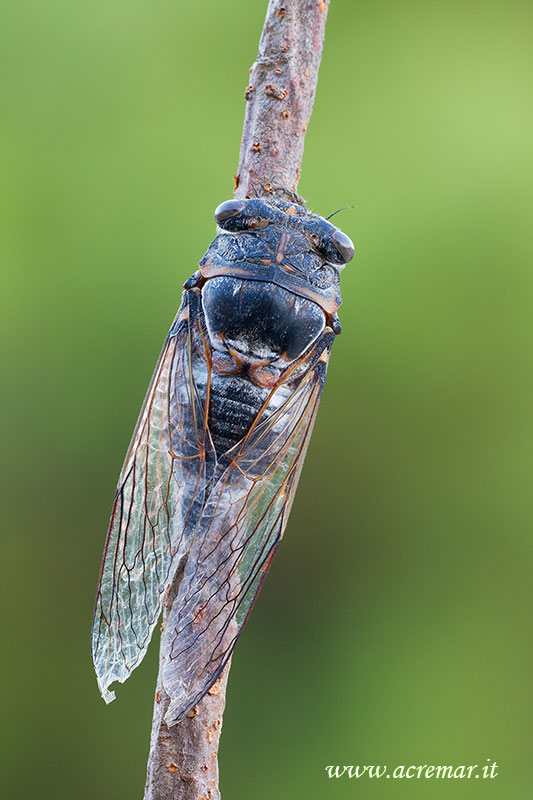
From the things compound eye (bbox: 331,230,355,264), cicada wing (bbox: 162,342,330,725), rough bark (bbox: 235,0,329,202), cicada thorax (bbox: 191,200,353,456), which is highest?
rough bark (bbox: 235,0,329,202)

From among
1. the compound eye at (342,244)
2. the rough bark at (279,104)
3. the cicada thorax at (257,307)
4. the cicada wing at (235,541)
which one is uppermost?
the rough bark at (279,104)

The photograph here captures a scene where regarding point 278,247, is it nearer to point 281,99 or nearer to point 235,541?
point 281,99

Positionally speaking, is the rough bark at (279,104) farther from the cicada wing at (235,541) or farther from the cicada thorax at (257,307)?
the cicada wing at (235,541)

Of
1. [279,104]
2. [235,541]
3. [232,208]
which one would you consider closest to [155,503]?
[235,541]

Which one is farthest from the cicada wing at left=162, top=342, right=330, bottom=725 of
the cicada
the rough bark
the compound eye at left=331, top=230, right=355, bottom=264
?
the rough bark

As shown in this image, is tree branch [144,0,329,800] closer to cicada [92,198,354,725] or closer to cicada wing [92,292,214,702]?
cicada [92,198,354,725]

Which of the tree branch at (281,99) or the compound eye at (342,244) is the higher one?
the tree branch at (281,99)

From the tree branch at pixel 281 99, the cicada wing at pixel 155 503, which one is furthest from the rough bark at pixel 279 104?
the cicada wing at pixel 155 503
